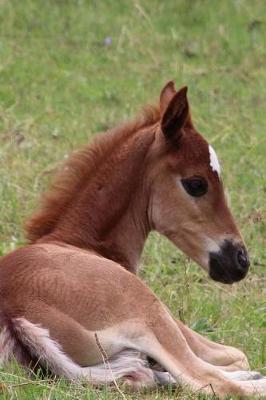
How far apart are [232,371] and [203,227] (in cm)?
74

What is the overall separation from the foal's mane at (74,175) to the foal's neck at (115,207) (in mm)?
39

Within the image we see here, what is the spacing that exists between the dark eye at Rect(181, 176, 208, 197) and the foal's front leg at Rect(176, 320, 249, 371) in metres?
0.67

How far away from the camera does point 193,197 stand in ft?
20.4

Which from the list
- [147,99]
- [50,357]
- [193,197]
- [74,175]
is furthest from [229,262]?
[147,99]

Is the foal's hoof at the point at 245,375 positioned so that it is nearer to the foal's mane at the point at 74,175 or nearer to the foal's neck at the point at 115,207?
the foal's neck at the point at 115,207

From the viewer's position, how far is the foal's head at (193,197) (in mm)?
6180

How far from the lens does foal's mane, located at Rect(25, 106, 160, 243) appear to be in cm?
633

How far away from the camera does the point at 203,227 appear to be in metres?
6.22

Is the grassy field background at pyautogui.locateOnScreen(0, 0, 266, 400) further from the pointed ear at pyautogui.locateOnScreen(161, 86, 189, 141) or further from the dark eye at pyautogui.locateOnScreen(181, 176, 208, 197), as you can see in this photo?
the pointed ear at pyautogui.locateOnScreen(161, 86, 189, 141)

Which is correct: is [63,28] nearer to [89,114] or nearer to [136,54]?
[136,54]

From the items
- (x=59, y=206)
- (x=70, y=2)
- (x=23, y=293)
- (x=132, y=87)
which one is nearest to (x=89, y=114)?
(x=132, y=87)

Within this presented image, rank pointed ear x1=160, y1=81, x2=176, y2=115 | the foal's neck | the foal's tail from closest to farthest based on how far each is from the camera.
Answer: the foal's tail
the foal's neck
pointed ear x1=160, y1=81, x2=176, y2=115

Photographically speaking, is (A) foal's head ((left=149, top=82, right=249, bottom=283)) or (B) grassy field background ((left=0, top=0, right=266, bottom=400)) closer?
(A) foal's head ((left=149, top=82, right=249, bottom=283))

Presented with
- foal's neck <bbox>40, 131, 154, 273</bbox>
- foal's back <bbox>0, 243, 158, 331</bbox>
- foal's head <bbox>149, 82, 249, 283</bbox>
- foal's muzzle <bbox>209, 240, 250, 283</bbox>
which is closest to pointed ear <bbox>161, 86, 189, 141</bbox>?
foal's head <bbox>149, 82, 249, 283</bbox>
